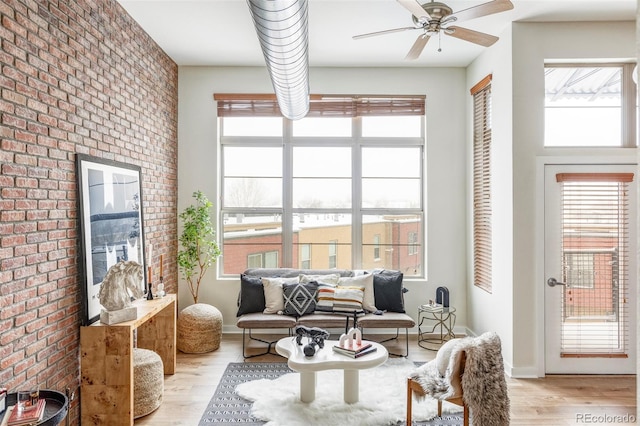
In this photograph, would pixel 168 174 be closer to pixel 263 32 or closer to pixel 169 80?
pixel 169 80

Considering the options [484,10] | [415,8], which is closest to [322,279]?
[415,8]

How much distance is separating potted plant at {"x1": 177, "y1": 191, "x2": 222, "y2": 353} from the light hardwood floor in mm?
257

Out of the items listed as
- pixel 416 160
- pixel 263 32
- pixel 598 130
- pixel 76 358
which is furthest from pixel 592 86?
pixel 76 358

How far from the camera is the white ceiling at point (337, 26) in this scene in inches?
142

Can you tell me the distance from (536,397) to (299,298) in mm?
2317

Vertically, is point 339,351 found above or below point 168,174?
below

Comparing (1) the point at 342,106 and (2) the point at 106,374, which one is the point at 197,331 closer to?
(2) the point at 106,374

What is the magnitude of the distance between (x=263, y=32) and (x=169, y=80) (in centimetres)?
268

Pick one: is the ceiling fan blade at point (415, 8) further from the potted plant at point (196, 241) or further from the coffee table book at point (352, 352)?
the potted plant at point (196, 241)

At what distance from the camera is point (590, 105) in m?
4.03

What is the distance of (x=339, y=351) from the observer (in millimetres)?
3279

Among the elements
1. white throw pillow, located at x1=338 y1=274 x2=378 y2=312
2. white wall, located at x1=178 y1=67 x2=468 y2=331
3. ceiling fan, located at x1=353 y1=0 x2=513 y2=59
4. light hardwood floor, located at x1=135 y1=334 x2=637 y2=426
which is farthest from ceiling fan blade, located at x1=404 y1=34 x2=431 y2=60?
light hardwood floor, located at x1=135 y1=334 x2=637 y2=426

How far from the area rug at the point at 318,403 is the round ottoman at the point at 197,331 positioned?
65 cm

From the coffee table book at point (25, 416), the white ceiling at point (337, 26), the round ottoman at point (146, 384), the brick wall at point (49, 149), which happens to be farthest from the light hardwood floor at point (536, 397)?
the white ceiling at point (337, 26)
